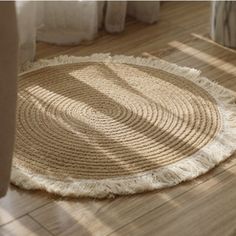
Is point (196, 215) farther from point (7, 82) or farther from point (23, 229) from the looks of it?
point (7, 82)

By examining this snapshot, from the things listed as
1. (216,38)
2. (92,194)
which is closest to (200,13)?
(216,38)

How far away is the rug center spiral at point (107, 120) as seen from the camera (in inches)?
58.5

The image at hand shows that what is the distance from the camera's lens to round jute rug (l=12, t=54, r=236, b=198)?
56.3 inches

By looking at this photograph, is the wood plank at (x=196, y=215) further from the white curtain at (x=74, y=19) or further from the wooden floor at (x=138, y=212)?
the white curtain at (x=74, y=19)

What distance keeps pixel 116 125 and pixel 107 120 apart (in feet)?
0.12

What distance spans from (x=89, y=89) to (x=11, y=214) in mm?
631

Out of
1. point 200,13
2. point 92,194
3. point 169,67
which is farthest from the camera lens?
point 200,13

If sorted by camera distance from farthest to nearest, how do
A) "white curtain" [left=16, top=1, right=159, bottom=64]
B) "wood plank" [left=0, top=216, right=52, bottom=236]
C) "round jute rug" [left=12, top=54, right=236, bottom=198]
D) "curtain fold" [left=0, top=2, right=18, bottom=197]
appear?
"white curtain" [left=16, top=1, right=159, bottom=64] → "round jute rug" [left=12, top=54, right=236, bottom=198] → "wood plank" [left=0, top=216, right=52, bottom=236] → "curtain fold" [left=0, top=2, right=18, bottom=197]

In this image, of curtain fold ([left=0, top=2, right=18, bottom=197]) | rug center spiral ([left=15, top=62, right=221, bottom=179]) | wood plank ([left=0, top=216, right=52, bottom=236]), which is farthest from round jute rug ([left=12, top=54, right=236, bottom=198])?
curtain fold ([left=0, top=2, right=18, bottom=197])

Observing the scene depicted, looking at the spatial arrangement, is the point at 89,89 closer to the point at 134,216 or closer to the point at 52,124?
the point at 52,124

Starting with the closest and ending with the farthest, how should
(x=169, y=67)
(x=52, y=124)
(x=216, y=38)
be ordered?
(x=52, y=124) < (x=169, y=67) < (x=216, y=38)

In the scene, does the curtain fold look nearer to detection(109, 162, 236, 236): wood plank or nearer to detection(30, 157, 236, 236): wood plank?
detection(30, 157, 236, 236): wood plank

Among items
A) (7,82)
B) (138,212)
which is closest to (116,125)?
(138,212)

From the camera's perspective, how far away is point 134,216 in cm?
131
